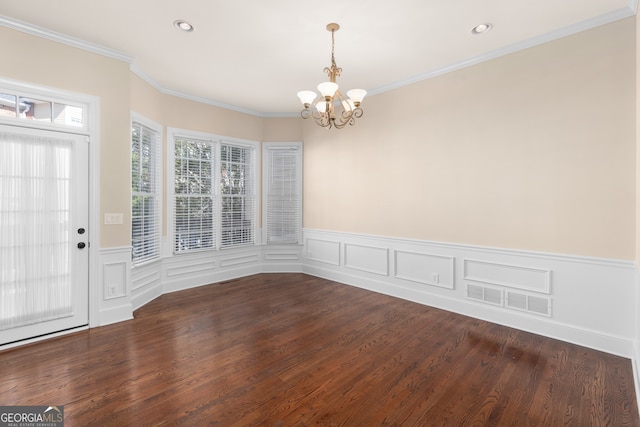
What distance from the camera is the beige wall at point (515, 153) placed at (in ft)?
9.33

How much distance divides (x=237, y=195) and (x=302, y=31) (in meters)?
3.27

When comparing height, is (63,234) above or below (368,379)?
above

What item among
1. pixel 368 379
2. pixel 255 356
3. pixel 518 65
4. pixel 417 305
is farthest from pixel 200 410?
pixel 518 65

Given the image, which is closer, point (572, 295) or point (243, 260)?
point (572, 295)

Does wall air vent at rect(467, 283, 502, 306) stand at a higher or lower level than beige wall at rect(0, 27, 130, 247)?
lower

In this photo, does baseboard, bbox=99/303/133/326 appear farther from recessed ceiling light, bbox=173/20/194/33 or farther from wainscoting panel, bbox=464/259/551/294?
wainscoting panel, bbox=464/259/551/294

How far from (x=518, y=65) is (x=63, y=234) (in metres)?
5.24

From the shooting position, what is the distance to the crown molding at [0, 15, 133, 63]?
2.92m

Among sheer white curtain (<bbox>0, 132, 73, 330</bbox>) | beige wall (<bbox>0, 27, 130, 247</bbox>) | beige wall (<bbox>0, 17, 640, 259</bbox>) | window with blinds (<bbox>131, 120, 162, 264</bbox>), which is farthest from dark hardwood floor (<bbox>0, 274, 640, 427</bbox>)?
beige wall (<bbox>0, 27, 130, 247</bbox>)

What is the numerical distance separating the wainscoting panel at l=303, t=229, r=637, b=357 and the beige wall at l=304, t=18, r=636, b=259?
6.0 inches

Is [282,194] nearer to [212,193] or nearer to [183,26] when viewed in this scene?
[212,193]

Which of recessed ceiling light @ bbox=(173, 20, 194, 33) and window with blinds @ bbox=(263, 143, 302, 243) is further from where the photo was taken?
window with blinds @ bbox=(263, 143, 302, 243)

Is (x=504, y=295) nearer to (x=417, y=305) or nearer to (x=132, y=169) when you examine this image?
(x=417, y=305)

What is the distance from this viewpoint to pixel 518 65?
3.38 meters
